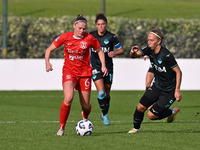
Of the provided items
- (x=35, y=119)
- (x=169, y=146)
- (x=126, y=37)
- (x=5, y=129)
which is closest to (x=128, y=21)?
(x=126, y=37)

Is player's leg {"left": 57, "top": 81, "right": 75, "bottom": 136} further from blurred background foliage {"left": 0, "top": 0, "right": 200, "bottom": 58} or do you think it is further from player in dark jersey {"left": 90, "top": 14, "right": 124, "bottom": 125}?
blurred background foliage {"left": 0, "top": 0, "right": 200, "bottom": 58}

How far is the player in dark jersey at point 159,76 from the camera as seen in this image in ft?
28.4

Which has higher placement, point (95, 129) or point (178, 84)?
point (178, 84)

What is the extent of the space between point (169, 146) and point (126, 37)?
15.3 m

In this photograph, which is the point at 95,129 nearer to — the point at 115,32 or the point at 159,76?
the point at 159,76

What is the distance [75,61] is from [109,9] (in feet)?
70.9

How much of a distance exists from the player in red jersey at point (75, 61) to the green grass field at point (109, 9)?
15671 mm

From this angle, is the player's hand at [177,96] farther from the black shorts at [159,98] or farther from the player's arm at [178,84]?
the black shorts at [159,98]

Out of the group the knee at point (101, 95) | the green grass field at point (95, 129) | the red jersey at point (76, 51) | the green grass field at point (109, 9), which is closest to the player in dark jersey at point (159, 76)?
the green grass field at point (95, 129)

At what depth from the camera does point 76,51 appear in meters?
8.76

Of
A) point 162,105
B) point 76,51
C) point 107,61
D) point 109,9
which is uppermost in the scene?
point 76,51

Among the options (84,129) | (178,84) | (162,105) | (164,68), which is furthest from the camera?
(162,105)

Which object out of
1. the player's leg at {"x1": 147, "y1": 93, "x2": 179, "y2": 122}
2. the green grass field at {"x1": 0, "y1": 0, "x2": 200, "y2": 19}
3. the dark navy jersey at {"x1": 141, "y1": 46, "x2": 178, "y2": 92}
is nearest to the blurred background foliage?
the green grass field at {"x1": 0, "y1": 0, "x2": 200, "y2": 19}

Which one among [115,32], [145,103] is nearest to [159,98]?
[145,103]
